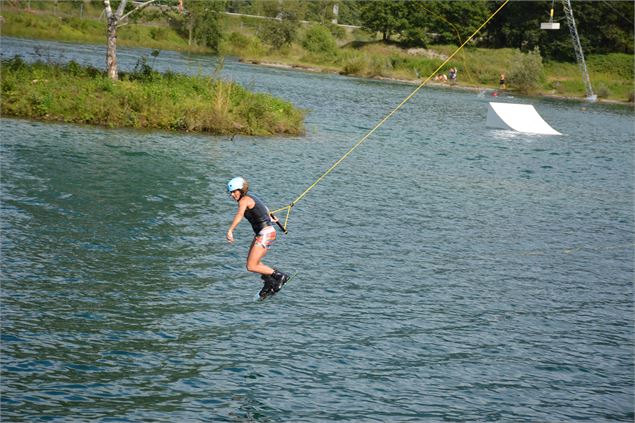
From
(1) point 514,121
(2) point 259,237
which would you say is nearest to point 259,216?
(2) point 259,237

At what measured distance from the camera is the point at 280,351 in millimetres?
14461

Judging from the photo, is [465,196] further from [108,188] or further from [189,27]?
[189,27]

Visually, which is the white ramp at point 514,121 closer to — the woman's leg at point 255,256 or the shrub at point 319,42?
the woman's leg at point 255,256

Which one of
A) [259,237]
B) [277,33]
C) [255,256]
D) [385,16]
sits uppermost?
[385,16]

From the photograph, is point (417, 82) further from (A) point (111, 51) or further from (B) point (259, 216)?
(B) point (259, 216)

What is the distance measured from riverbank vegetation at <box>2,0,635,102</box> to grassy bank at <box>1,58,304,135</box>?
5669 centimetres

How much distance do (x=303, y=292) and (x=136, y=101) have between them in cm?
2112

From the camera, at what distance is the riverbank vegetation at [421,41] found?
339 feet

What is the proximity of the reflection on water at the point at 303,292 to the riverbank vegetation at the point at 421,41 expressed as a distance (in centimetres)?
6906

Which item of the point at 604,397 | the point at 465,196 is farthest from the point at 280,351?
the point at 465,196

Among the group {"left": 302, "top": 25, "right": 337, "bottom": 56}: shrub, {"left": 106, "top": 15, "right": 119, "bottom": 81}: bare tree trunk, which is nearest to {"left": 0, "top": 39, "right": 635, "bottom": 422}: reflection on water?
{"left": 106, "top": 15, "right": 119, "bottom": 81}: bare tree trunk

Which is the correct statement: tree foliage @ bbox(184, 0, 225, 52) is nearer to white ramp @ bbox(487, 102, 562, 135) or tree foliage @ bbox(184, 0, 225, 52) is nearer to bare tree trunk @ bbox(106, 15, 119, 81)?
white ramp @ bbox(487, 102, 562, 135)

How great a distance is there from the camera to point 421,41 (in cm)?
12044

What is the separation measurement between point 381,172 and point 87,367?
21782 mm
